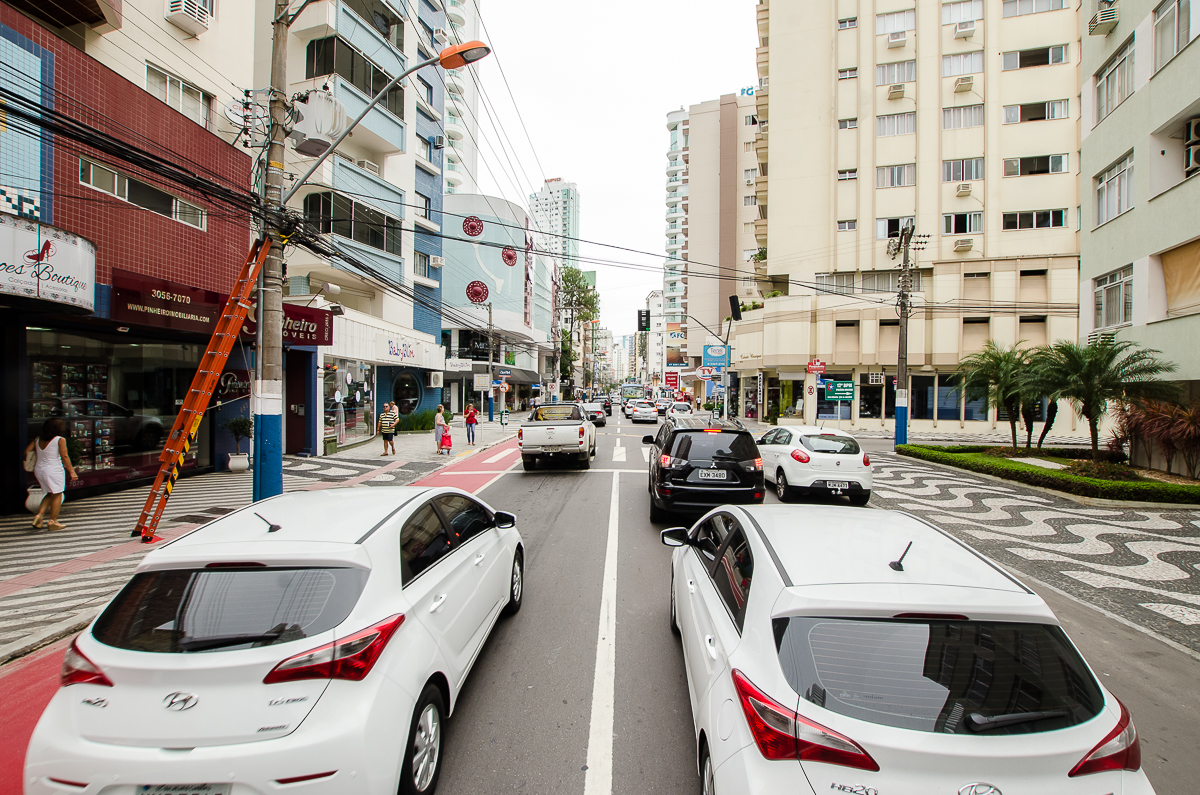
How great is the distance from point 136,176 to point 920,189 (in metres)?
36.0

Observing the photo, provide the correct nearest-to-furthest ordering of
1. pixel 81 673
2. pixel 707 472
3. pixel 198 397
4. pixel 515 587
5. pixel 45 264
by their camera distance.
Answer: pixel 81 673 < pixel 515 587 < pixel 45 264 < pixel 707 472 < pixel 198 397

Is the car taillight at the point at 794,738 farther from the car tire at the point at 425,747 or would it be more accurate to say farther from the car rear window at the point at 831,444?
the car rear window at the point at 831,444

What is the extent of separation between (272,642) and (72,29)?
50.3 ft

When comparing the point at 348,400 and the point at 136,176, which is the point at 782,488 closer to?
the point at 136,176

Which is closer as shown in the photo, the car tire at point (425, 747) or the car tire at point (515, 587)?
the car tire at point (425, 747)

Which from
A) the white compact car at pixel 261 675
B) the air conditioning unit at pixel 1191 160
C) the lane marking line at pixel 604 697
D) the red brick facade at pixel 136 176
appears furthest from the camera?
the air conditioning unit at pixel 1191 160

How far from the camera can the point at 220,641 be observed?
251 cm

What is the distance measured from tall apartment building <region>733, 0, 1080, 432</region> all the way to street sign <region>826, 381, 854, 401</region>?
2.14 feet

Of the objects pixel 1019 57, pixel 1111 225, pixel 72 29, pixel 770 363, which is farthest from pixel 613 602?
pixel 1019 57

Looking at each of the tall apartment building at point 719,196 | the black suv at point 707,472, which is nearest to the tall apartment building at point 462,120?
the tall apartment building at point 719,196

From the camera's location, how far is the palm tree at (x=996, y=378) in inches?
635

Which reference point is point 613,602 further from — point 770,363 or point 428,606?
point 770,363

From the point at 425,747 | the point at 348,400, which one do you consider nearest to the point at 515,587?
the point at 425,747

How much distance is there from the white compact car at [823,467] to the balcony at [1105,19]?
14.1 meters
